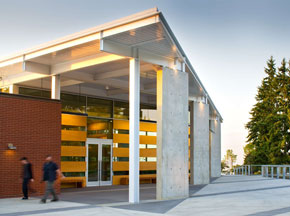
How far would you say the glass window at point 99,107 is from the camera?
2150cm

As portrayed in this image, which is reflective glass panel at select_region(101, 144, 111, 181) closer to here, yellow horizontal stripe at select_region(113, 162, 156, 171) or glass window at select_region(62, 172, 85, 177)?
yellow horizontal stripe at select_region(113, 162, 156, 171)

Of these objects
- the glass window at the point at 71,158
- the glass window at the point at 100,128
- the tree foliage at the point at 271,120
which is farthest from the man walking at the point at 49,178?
the tree foliage at the point at 271,120

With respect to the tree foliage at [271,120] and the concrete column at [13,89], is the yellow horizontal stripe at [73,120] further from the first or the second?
the tree foliage at [271,120]

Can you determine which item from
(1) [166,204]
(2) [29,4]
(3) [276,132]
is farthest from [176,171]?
(3) [276,132]

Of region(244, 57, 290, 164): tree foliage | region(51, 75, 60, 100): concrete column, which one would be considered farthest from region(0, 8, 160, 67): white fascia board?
region(244, 57, 290, 164): tree foliage

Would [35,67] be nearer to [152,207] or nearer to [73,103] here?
[73,103]

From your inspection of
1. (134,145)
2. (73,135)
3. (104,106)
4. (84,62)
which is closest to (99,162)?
(73,135)

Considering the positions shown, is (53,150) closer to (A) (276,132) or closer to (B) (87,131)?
(B) (87,131)

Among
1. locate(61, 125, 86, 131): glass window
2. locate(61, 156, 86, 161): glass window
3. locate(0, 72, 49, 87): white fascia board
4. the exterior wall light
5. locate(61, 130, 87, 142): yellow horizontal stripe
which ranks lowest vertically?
locate(61, 156, 86, 161): glass window

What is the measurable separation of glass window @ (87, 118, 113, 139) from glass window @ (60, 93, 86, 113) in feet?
2.74

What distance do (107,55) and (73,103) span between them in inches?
267

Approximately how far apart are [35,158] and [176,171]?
5321 millimetres

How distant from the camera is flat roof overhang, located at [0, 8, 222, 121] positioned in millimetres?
12352

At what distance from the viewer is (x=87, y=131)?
70.0ft
